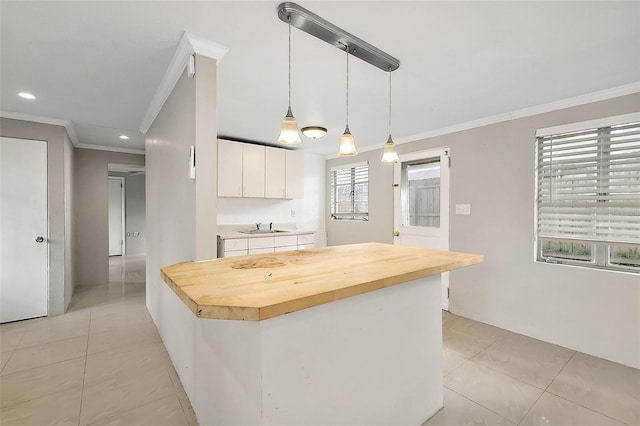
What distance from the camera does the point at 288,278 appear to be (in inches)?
47.2

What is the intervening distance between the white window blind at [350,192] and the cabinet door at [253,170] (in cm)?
146

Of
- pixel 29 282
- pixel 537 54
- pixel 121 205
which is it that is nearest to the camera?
pixel 537 54

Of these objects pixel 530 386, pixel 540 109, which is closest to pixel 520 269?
pixel 530 386

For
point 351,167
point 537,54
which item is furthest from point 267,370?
point 351,167

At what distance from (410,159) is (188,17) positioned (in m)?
3.11

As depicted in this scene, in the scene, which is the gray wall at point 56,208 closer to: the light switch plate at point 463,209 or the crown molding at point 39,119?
the crown molding at point 39,119

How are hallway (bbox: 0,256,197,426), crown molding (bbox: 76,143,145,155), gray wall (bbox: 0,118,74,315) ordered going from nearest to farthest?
hallway (bbox: 0,256,197,426), gray wall (bbox: 0,118,74,315), crown molding (bbox: 76,143,145,155)

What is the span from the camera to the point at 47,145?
130 inches

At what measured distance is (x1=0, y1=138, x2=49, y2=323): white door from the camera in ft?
10.2

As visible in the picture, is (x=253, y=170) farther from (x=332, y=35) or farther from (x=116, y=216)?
(x=116, y=216)

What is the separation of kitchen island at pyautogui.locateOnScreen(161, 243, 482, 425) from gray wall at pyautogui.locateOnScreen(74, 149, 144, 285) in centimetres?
410

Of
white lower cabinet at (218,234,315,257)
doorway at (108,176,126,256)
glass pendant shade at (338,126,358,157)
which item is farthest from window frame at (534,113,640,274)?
doorway at (108,176,126,256)

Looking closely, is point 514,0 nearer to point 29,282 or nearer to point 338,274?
point 338,274

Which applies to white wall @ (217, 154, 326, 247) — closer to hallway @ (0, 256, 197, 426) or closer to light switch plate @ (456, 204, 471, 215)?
hallway @ (0, 256, 197, 426)
